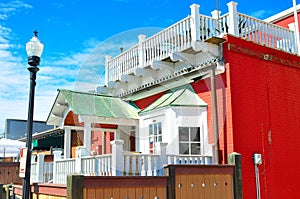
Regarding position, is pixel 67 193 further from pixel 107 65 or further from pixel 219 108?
pixel 107 65

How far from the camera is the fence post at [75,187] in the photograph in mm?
6461

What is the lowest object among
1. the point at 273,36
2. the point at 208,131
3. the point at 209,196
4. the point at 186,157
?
the point at 209,196

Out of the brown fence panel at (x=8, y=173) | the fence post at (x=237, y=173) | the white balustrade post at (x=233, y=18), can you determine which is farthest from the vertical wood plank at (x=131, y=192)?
the brown fence panel at (x=8, y=173)

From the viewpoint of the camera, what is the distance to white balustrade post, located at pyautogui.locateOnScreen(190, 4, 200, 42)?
990cm

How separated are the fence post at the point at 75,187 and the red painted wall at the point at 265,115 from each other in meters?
4.32

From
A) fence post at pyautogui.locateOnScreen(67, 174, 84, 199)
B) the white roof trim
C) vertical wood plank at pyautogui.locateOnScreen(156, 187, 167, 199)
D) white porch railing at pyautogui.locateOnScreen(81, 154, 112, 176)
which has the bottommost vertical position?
vertical wood plank at pyautogui.locateOnScreen(156, 187, 167, 199)

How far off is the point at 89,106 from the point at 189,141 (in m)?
3.24

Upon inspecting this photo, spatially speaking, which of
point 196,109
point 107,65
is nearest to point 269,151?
point 196,109

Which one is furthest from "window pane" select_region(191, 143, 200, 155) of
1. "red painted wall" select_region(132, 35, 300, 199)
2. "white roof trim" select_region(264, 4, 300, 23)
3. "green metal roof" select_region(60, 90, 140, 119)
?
"white roof trim" select_region(264, 4, 300, 23)

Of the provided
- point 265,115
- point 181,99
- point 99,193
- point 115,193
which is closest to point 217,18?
point 181,99

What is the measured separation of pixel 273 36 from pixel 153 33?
11.9ft

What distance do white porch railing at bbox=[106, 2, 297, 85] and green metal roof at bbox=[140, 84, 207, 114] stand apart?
3.65 feet

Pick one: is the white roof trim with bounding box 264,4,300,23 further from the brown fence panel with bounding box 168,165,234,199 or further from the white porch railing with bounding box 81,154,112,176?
the white porch railing with bounding box 81,154,112,176

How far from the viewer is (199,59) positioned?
10547mm
